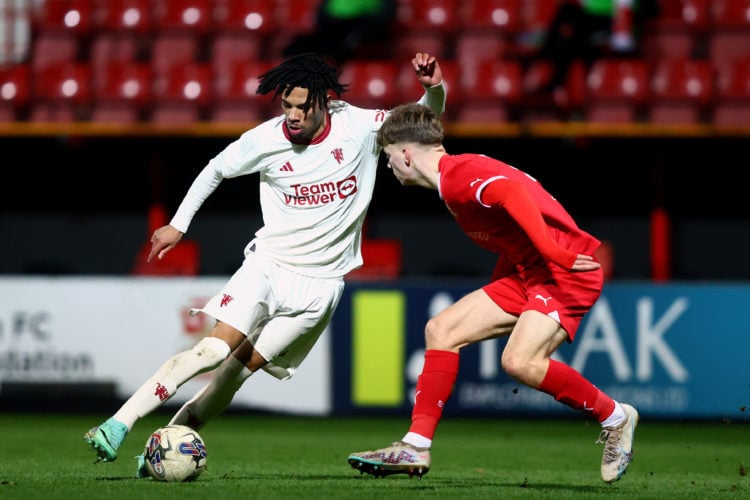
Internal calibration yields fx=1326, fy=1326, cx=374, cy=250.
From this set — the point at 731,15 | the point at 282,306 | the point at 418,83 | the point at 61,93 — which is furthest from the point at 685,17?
the point at 282,306

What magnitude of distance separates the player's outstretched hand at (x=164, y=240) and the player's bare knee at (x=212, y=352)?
0.47 meters

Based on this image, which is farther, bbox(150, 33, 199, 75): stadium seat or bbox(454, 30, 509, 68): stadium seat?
bbox(150, 33, 199, 75): stadium seat

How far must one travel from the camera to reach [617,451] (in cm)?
613

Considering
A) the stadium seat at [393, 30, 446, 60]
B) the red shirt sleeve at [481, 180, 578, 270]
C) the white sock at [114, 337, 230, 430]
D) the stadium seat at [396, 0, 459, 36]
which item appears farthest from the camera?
the stadium seat at [396, 0, 459, 36]

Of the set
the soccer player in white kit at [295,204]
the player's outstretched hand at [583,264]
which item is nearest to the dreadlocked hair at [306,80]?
the soccer player in white kit at [295,204]

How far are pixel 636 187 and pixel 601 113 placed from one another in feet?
5.15

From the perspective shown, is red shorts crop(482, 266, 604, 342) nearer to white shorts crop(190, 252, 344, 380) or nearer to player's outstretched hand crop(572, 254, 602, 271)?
player's outstretched hand crop(572, 254, 602, 271)

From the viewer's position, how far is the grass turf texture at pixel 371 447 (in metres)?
5.85

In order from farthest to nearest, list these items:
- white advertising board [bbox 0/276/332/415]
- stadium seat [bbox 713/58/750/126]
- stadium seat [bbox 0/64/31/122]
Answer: stadium seat [bbox 0/64/31/122] → stadium seat [bbox 713/58/750/126] → white advertising board [bbox 0/276/332/415]

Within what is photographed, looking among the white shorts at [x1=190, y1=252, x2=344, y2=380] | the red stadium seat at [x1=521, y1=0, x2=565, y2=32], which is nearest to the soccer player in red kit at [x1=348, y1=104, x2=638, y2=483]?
the white shorts at [x1=190, y1=252, x2=344, y2=380]

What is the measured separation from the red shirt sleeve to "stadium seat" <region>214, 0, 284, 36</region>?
28.7 ft

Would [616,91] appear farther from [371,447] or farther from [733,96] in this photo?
[371,447]

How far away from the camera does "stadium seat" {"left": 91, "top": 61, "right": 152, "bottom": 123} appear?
43.6 ft

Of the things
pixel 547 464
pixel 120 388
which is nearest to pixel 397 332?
pixel 120 388
